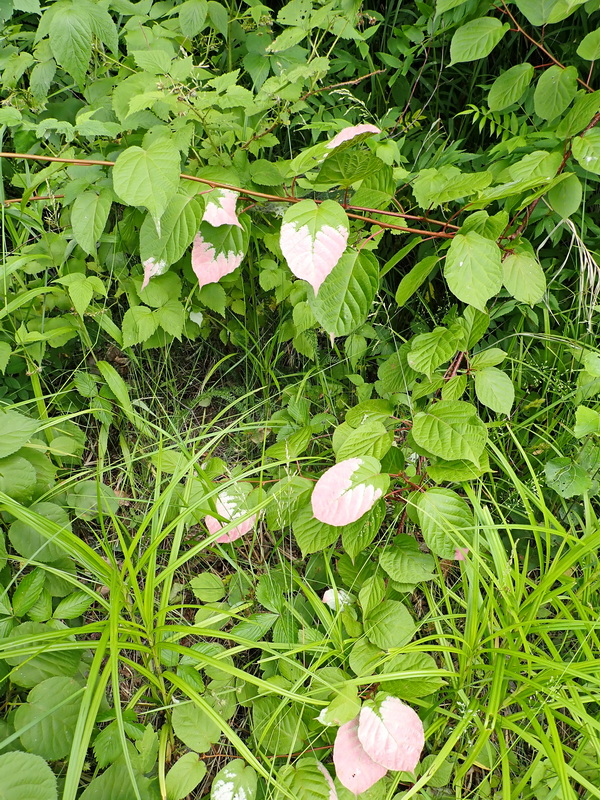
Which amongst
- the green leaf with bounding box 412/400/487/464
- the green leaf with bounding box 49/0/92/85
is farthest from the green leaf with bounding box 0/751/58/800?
the green leaf with bounding box 49/0/92/85

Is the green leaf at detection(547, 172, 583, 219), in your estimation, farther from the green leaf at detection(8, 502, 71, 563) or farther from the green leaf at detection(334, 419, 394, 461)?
the green leaf at detection(8, 502, 71, 563)

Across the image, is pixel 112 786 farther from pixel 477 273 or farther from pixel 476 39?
pixel 476 39

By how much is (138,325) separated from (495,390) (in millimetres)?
787

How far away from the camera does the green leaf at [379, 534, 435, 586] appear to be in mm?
1032

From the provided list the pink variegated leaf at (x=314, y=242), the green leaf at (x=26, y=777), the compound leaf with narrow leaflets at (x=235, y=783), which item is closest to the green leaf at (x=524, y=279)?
the pink variegated leaf at (x=314, y=242)

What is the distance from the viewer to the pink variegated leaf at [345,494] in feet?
3.13

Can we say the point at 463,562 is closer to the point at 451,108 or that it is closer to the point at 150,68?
the point at 150,68

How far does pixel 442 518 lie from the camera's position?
100 centimetres

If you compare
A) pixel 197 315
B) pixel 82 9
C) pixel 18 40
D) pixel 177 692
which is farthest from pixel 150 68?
pixel 177 692

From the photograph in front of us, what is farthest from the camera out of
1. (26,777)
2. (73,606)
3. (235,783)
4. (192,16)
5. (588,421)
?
(192,16)

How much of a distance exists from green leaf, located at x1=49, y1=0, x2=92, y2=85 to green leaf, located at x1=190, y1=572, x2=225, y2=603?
1069mm

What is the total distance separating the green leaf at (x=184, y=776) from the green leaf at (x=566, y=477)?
0.87 metres

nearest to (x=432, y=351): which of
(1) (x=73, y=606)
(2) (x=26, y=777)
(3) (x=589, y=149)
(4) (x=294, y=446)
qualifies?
(4) (x=294, y=446)

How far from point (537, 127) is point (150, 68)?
2.99 ft
